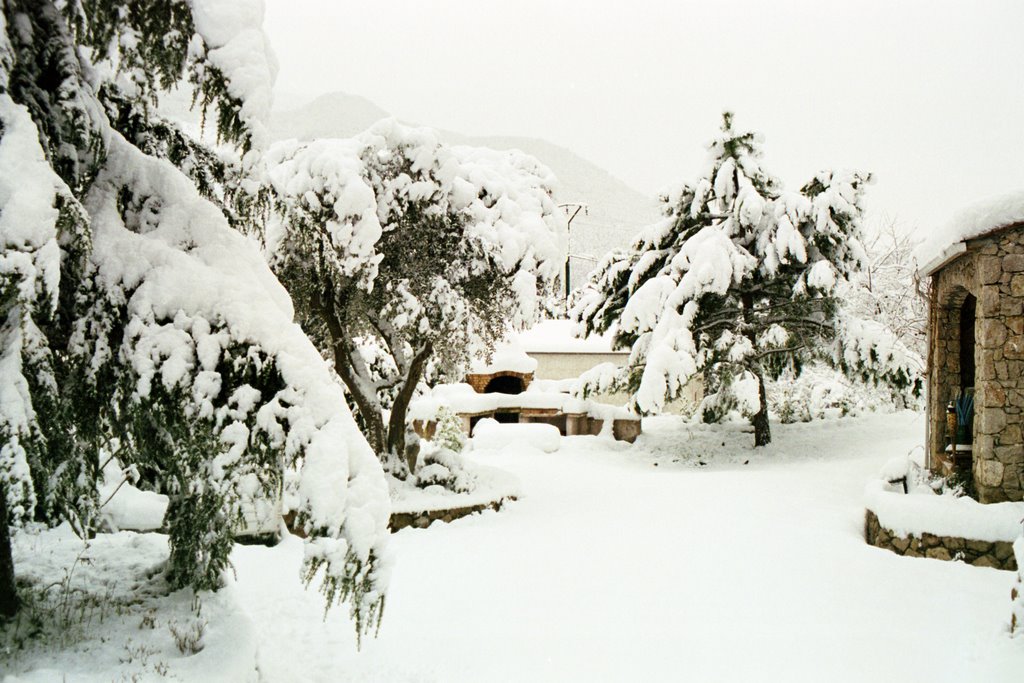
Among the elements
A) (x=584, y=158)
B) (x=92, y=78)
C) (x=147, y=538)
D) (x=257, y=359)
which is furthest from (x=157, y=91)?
(x=584, y=158)

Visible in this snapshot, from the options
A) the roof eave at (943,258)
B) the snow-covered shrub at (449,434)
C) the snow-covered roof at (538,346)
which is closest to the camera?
the roof eave at (943,258)

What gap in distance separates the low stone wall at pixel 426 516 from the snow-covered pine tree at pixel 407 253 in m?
1.03

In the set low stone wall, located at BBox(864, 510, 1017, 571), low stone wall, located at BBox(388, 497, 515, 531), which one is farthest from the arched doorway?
low stone wall, located at BBox(388, 497, 515, 531)

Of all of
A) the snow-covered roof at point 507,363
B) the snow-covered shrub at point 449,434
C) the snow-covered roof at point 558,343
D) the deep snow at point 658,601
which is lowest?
the deep snow at point 658,601

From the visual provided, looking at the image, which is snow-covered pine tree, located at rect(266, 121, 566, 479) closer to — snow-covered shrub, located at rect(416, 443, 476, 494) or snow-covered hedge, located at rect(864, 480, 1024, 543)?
snow-covered shrub, located at rect(416, 443, 476, 494)

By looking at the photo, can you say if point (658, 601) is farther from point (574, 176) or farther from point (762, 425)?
point (574, 176)

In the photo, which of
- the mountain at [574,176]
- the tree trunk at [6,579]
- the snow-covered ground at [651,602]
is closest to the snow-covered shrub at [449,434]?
the snow-covered ground at [651,602]

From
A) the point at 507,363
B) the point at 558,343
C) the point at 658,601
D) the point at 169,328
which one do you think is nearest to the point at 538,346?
the point at 558,343

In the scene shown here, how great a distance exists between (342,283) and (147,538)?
150 inches

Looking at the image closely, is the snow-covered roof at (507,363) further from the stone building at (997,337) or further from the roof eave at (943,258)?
the stone building at (997,337)

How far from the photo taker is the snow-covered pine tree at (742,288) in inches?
493

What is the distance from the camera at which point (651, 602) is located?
579 centimetres

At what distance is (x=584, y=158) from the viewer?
6303 cm

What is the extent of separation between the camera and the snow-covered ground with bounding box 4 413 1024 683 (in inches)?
180
